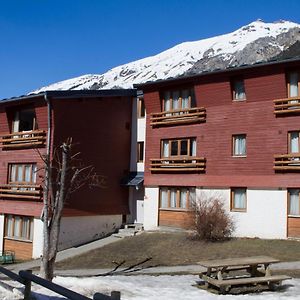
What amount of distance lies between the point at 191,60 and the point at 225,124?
158m

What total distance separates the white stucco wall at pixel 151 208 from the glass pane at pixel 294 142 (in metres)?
8.11

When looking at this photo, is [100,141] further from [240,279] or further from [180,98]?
[240,279]

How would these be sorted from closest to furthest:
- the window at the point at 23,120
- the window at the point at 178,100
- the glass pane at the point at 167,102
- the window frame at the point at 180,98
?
the window frame at the point at 180,98 → the window at the point at 178,100 → the glass pane at the point at 167,102 → the window at the point at 23,120

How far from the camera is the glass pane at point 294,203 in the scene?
23984 millimetres

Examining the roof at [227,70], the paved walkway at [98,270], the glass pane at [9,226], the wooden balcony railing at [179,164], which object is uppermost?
the roof at [227,70]

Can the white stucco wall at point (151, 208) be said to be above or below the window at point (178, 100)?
below

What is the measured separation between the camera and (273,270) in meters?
16.9

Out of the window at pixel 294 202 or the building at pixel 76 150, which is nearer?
the window at pixel 294 202

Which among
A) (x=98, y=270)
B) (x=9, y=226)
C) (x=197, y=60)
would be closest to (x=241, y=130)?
(x=98, y=270)

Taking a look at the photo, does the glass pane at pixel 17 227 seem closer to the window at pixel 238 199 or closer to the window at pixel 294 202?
the window at pixel 238 199

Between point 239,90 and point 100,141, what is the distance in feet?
28.3

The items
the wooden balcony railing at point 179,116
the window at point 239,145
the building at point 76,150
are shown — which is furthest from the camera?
the building at point 76,150

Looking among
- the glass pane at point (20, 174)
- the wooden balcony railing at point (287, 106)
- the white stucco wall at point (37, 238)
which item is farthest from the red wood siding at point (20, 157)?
the wooden balcony railing at point (287, 106)

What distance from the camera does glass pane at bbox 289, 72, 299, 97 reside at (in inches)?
964
